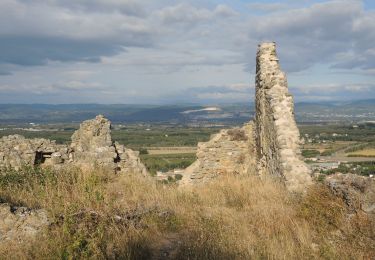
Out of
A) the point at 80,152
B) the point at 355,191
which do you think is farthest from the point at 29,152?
the point at 355,191

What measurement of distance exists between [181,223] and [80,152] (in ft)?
16.8

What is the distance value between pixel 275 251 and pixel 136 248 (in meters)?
1.87

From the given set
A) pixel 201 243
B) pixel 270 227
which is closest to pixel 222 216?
pixel 270 227

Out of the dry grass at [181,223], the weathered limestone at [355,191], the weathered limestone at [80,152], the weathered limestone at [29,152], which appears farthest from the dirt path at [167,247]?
the weathered limestone at [29,152]

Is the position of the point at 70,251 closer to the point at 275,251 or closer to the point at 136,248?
the point at 136,248

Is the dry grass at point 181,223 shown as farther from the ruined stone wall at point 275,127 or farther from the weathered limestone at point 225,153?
the weathered limestone at point 225,153

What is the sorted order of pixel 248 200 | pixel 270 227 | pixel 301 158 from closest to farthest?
pixel 270 227 < pixel 248 200 < pixel 301 158

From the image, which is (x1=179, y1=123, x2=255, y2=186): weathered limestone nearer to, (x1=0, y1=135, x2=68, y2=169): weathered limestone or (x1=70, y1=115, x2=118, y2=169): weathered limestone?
(x1=70, y1=115, x2=118, y2=169): weathered limestone

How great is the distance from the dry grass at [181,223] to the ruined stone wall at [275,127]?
596mm

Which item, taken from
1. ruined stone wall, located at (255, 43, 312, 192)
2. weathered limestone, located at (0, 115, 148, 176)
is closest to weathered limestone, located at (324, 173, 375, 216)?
ruined stone wall, located at (255, 43, 312, 192)

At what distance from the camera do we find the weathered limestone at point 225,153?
1421 cm

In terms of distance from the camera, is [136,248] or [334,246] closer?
[136,248]

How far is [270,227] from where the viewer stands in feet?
22.5

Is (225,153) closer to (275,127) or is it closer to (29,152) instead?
(275,127)
